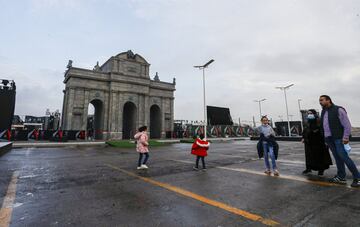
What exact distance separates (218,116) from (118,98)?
23.8 metres

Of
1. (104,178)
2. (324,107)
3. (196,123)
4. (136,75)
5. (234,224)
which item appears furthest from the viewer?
(196,123)

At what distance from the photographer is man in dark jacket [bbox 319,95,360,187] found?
4.14m

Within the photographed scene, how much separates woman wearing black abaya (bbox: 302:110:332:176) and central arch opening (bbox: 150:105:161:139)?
3280cm

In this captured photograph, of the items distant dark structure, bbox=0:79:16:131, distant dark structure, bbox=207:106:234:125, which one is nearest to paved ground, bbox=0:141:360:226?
distant dark structure, bbox=0:79:16:131

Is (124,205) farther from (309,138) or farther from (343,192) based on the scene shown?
(309,138)

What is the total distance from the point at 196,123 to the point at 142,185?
40288 mm

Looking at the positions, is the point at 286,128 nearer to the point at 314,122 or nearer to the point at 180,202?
the point at 314,122

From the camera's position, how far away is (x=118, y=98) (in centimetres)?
3303

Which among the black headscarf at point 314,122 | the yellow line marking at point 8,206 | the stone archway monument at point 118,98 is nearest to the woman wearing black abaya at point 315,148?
the black headscarf at point 314,122

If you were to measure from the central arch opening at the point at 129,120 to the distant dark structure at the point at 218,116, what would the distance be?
17734 millimetres

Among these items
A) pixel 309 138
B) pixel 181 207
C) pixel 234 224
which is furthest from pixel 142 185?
pixel 309 138

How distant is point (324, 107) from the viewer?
4.65 metres

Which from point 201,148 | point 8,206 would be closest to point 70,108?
point 201,148

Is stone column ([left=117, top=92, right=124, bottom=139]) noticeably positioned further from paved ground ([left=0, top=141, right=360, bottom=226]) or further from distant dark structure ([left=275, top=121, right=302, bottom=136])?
distant dark structure ([left=275, top=121, right=302, bottom=136])
